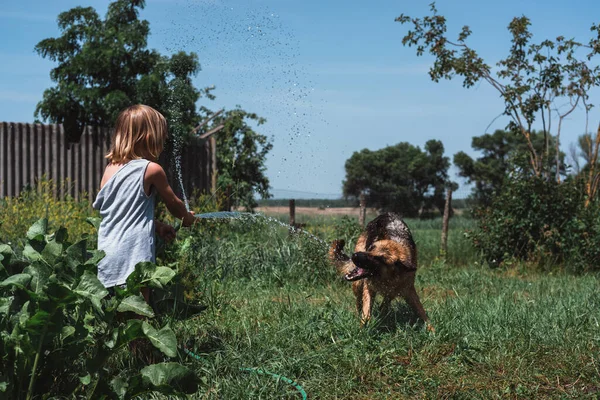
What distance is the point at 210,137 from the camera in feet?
50.0

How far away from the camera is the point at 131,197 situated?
414 centimetres

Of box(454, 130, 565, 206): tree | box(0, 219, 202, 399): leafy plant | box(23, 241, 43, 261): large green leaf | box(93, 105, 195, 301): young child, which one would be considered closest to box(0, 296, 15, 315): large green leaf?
box(0, 219, 202, 399): leafy plant

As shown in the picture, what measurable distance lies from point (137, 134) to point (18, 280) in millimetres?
1284

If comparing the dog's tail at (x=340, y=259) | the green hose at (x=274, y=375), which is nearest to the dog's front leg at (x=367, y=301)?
the dog's tail at (x=340, y=259)

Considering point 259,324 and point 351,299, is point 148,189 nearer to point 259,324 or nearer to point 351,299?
point 259,324

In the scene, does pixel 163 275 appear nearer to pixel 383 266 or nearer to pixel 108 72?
pixel 383 266

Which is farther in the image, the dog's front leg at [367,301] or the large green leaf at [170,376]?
the dog's front leg at [367,301]

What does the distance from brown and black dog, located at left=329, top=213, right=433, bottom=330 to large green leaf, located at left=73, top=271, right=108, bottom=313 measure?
207 cm

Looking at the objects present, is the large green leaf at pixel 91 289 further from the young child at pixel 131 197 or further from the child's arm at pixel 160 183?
the child's arm at pixel 160 183

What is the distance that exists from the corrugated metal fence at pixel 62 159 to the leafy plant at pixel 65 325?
9.59m

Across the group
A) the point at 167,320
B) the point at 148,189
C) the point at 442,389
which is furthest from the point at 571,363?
the point at 148,189

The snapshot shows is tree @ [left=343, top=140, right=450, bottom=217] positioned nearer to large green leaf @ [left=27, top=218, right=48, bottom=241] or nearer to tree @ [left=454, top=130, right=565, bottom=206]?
tree @ [left=454, top=130, right=565, bottom=206]

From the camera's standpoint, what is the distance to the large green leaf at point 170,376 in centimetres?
321

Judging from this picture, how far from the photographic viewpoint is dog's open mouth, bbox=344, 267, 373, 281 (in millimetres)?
4895
